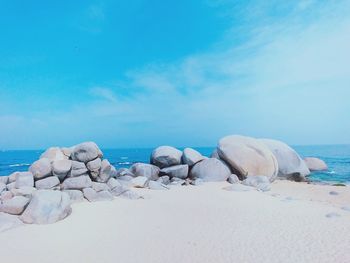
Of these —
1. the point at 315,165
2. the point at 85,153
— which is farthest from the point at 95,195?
the point at 315,165

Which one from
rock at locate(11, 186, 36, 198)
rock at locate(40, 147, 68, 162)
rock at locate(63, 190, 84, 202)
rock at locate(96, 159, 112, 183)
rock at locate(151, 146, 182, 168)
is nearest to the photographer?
rock at locate(11, 186, 36, 198)

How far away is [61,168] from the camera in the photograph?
1185 centimetres

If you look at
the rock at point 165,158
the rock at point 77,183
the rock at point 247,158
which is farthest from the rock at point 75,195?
the rock at point 247,158

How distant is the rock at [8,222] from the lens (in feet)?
26.0

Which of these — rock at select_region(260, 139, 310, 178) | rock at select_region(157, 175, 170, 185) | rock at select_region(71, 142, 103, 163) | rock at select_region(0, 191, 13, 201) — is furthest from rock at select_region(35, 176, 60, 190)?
rock at select_region(260, 139, 310, 178)

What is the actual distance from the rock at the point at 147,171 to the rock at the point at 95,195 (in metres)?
4.99

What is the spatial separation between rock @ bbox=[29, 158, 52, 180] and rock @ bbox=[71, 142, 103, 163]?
1.36 meters

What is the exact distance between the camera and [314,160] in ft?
93.4

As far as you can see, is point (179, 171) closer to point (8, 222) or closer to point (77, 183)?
point (77, 183)

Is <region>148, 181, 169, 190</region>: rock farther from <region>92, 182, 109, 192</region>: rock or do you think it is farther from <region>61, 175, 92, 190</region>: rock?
<region>61, 175, 92, 190</region>: rock

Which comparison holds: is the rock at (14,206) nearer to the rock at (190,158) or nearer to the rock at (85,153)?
the rock at (85,153)

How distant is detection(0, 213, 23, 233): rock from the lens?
7926 millimetres

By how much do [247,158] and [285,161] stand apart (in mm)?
4978

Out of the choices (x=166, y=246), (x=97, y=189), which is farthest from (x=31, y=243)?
(x=97, y=189)
